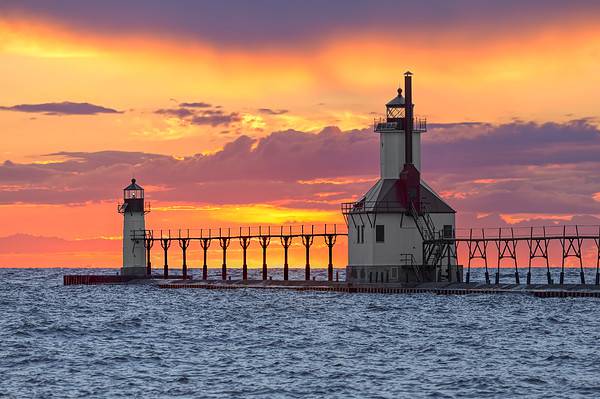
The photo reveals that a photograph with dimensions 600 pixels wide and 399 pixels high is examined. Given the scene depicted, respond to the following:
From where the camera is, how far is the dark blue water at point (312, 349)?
139 ft

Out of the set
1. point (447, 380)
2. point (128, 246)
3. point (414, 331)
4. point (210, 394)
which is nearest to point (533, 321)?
point (414, 331)

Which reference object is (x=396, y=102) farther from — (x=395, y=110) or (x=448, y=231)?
(x=448, y=231)

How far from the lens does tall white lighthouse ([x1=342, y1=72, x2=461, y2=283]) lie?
92625mm

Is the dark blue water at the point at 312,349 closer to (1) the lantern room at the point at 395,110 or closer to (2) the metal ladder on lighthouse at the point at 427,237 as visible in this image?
(2) the metal ladder on lighthouse at the point at 427,237

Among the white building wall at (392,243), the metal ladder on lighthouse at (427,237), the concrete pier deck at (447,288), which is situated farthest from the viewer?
the metal ladder on lighthouse at (427,237)

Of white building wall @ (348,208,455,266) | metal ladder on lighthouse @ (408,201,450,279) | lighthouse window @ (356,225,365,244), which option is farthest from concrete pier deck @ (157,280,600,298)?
lighthouse window @ (356,225,365,244)

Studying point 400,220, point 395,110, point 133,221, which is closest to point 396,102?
point 395,110

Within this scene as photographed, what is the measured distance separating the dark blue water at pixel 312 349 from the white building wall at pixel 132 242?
105 ft

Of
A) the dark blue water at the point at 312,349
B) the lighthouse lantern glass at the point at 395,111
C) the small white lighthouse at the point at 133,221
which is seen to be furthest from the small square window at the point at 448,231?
the small white lighthouse at the point at 133,221

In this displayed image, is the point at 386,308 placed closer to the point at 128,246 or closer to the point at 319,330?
the point at 319,330

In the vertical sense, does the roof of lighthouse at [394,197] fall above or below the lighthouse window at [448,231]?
above

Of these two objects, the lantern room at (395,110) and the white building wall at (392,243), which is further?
the lantern room at (395,110)

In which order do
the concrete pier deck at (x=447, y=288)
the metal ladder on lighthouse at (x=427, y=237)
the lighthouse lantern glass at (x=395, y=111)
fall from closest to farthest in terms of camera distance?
the concrete pier deck at (x=447, y=288), the metal ladder on lighthouse at (x=427, y=237), the lighthouse lantern glass at (x=395, y=111)

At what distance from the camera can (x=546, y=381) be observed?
4294cm
